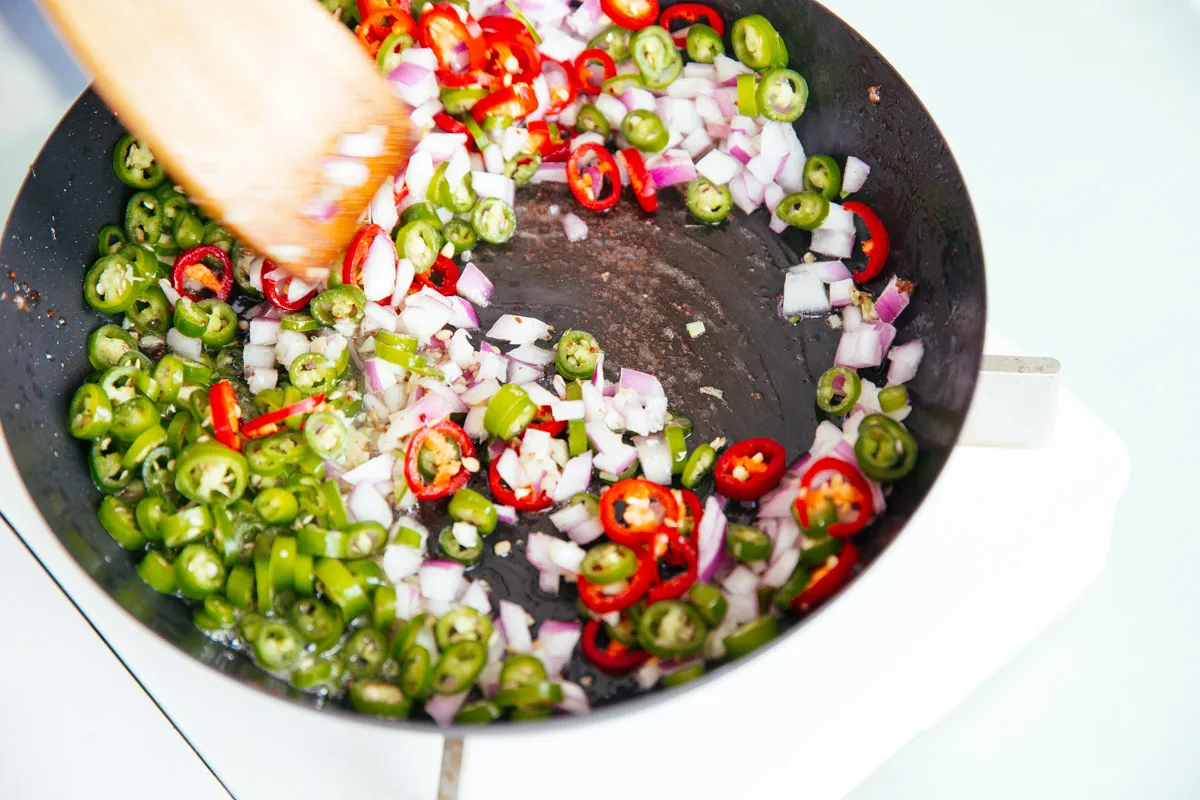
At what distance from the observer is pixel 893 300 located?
6.14 feet

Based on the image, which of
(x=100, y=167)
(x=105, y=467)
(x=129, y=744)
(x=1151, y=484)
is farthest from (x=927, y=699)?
(x=100, y=167)

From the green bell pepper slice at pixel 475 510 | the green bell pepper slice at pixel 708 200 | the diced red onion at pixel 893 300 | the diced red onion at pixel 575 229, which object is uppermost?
the diced red onion at pixel 575 229

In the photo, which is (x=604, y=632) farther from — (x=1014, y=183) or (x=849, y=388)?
(x=1014, y=183)

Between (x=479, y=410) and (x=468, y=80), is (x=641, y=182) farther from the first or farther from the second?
(x=479, y=410)

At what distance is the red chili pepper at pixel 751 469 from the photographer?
173 centimetres

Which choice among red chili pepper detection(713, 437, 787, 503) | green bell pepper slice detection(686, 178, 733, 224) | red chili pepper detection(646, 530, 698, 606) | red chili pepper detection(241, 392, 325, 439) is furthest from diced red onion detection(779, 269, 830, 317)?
red chili pepper detection(241, 392, 325, 439)

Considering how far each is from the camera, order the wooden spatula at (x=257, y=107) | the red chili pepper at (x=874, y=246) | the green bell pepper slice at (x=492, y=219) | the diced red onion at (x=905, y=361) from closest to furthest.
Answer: the wooden spatula at (x=257, y=107), the diced red onion at (x=905, y=361), the red chili pepper at (x=874, y=246), the green bell pepper slice at (x=492, y=219)

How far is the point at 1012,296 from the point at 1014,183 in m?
0.33

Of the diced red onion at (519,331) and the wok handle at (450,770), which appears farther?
the diced red onion at (519,331)

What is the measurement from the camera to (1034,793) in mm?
1910

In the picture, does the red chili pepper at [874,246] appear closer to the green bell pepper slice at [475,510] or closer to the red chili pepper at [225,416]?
the green bell pepper slice at [475,510]

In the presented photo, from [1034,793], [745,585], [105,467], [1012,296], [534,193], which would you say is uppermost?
[105,467]

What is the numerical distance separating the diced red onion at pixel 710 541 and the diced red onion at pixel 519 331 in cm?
50

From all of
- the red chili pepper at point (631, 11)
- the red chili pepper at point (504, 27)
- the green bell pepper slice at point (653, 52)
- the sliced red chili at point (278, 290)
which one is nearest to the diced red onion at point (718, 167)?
the green bell pepper slice at point (653, 52)
